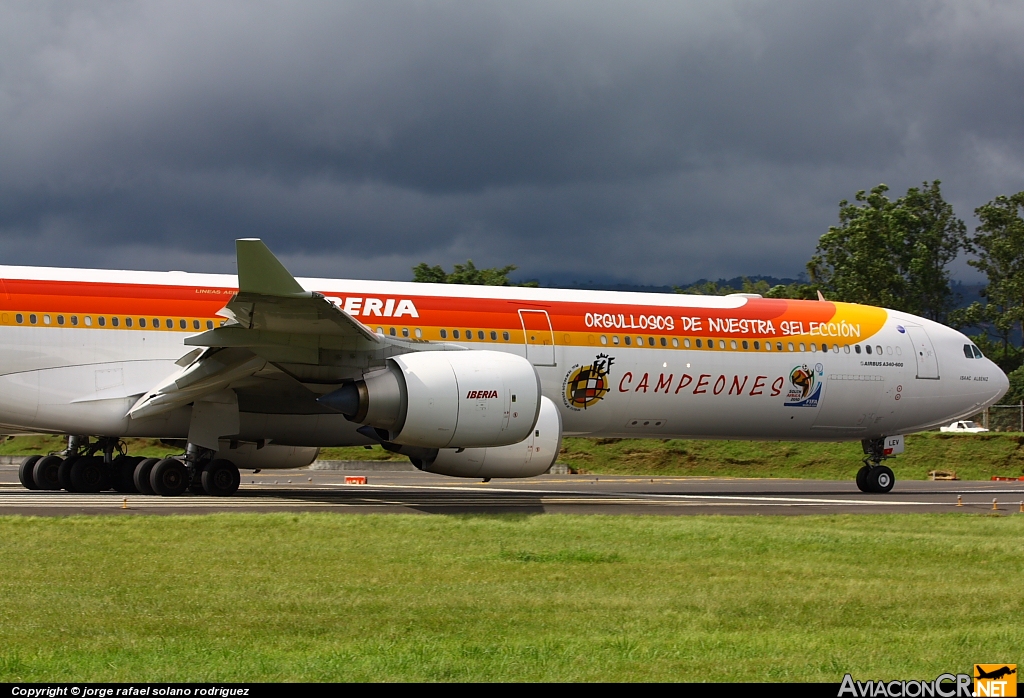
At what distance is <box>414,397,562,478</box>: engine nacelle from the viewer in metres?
16.7

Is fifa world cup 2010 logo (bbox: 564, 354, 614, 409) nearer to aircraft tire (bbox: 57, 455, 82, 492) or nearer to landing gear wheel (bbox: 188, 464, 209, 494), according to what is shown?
landing gear wheel (bbox: 188, 464, 209, 494)

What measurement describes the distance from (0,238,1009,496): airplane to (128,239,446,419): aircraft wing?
0.10 feet

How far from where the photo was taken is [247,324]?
14.8 m

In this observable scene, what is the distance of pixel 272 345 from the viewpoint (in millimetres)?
15211

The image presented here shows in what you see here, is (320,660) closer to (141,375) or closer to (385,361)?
(385,361)

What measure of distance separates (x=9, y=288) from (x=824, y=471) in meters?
26.4

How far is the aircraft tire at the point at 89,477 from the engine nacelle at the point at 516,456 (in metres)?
6.18

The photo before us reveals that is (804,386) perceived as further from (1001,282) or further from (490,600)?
(1001,282)

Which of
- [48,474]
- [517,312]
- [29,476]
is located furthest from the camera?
[29,476]

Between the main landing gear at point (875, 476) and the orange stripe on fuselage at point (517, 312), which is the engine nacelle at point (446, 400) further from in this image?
the main landing gear at point (875, 476)

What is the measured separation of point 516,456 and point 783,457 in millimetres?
22039

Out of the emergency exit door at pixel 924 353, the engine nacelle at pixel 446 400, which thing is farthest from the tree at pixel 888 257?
the engine nacelle at pixel 446 400

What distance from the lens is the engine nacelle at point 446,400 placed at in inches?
566

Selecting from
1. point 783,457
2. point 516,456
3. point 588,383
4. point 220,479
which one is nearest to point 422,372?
point 516,456
